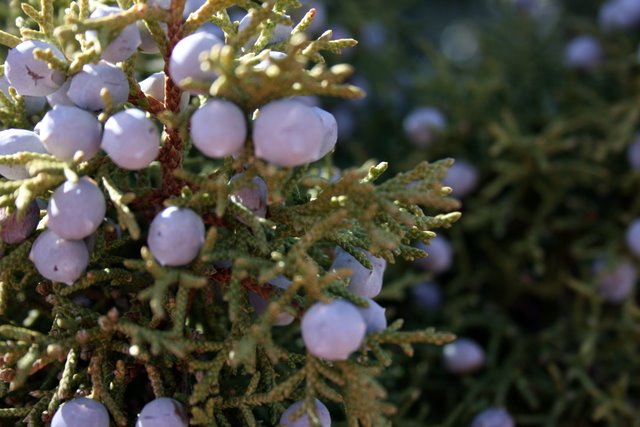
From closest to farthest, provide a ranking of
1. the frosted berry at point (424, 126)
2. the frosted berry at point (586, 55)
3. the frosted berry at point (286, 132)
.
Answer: the frosted berry at point (286, 132) < the frosted berry at point (424, 126) < the frosted berry at point (586, 55)

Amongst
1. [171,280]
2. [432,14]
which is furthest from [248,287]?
[432,14]

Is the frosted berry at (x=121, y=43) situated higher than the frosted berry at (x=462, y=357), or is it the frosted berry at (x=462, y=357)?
the frosted berry at (x=121, y=43)

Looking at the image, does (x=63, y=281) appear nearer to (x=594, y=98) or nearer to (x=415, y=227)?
(x=415, y=227)

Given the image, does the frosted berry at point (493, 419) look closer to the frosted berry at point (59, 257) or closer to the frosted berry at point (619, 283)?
the frosted berry at point (619, 283)

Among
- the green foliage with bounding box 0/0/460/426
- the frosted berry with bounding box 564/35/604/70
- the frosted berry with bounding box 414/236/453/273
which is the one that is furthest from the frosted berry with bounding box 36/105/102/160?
the frosted berry with bounding box 564/35/604/70

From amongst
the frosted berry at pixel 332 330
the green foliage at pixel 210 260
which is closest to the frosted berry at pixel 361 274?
the green foliage at pixel 210 260

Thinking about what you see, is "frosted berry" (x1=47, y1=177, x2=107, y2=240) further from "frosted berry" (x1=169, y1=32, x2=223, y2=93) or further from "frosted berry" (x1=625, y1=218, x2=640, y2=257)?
"frosted berry" (x1=625, y1=218, x2=640, y2=257)
